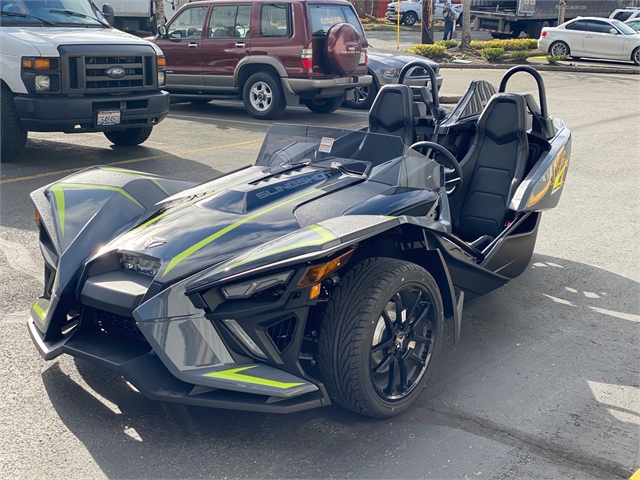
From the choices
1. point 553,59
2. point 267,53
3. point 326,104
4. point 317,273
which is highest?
point 267,53

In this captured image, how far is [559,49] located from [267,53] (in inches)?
642

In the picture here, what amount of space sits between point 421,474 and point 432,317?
898 millimetres

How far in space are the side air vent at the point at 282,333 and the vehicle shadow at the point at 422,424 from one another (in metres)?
0.44

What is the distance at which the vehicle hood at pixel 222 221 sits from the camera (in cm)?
361

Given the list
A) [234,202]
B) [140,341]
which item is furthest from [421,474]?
[234,202]

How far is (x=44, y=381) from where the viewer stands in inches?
158

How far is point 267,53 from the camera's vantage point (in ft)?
43.7

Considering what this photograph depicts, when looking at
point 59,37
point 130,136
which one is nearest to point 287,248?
point 59,37

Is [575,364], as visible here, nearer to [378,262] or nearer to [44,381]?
[378,262]

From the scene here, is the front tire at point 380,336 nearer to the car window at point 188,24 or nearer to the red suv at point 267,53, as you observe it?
the red suv at point 267,53

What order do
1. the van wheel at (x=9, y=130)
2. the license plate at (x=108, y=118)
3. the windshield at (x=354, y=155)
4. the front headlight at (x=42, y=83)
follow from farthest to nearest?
the license plate at (x=108, y=118) → the van wheel at (x=9, y=130) → the front headlight at (x=42, y=83) → the windshield at (x=354, y=155)

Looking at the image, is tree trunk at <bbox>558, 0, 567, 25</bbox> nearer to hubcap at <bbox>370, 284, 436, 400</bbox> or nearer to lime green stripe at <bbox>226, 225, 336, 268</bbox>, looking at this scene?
hubcap at <bbox>370, 284, 436, 400</bbox>

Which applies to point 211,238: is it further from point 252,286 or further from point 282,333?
point 282,333

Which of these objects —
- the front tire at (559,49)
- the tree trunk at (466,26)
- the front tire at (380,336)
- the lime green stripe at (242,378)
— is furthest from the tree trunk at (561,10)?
the lime green stripe at (242,378)
